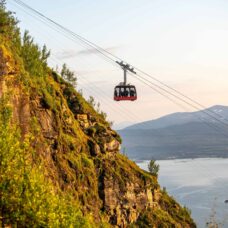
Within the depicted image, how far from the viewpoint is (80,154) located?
6744 centimetres

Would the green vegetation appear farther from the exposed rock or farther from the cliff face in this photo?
the exposed rock

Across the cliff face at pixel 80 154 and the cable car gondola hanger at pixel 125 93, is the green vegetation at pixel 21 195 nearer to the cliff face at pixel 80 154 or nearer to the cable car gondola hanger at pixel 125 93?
the cliff face at pixel 80 154

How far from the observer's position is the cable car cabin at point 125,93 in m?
63.7

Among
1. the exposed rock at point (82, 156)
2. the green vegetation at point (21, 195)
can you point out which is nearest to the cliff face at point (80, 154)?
the exposed rock at point (82, 156)

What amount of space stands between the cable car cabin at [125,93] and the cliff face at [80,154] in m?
9.13

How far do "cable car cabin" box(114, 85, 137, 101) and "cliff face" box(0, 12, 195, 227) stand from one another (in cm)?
913

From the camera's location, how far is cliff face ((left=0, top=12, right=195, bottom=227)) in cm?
4556

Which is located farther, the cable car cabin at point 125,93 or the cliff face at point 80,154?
the cable car cabin at point 125,93

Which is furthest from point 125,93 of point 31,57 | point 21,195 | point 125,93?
point 21,195

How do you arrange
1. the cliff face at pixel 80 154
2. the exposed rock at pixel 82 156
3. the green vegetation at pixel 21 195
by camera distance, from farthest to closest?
1. the exposed rock at pixel 82 156
2. the cliff face at pixel 80 154
3. the green vegetation at pixel 21 195

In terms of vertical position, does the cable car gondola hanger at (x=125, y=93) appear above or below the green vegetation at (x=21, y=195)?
above

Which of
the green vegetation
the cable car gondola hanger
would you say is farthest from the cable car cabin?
Result: the green vegetation

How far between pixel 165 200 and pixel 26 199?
275ft

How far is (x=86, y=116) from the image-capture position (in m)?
79.0
